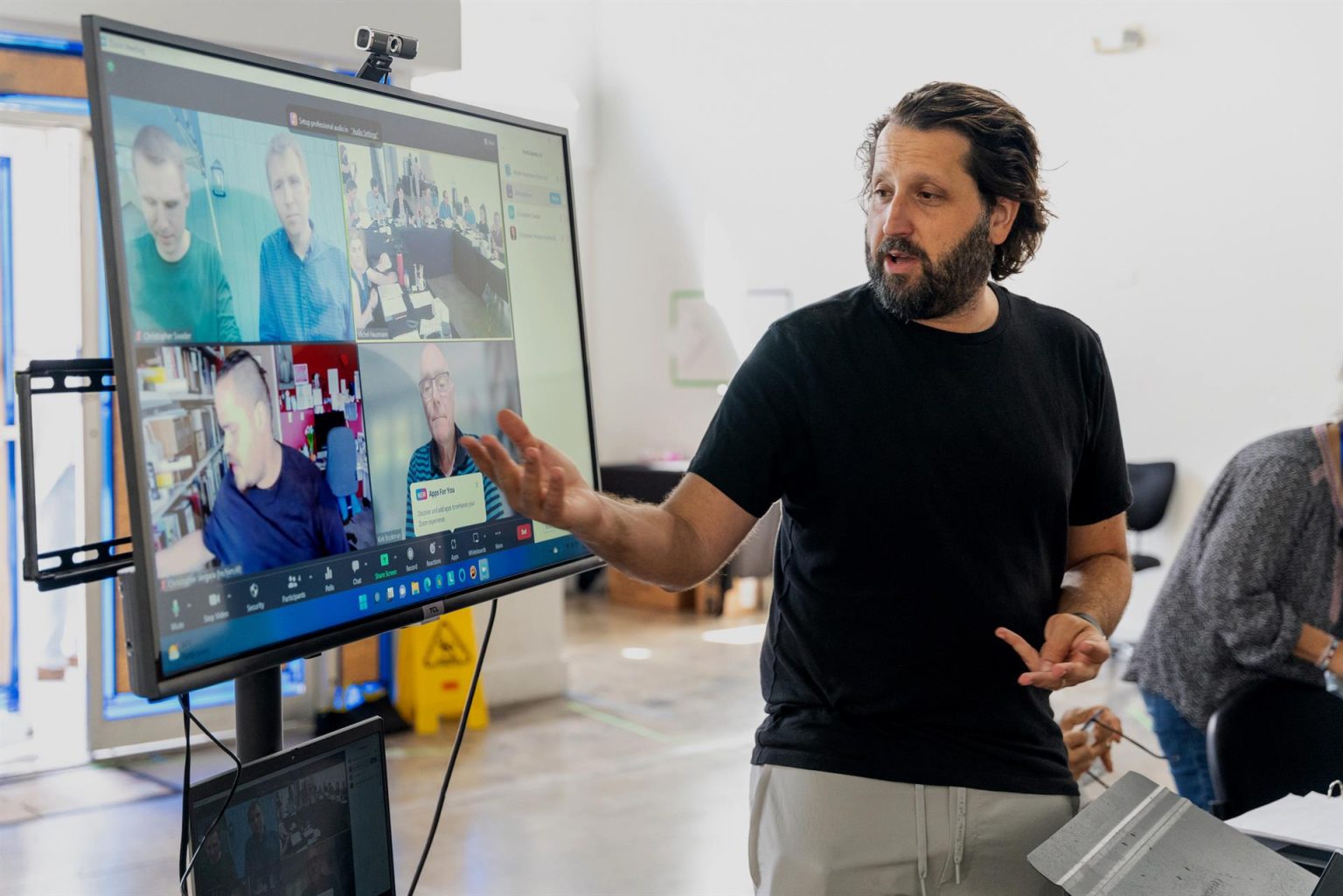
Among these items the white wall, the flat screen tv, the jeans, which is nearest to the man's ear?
the flat screen tv

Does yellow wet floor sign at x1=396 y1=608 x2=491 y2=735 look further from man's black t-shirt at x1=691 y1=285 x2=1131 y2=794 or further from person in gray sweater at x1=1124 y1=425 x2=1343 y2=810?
man's black t-shirt at x1=691 y1=285 x2=1131 y2=794

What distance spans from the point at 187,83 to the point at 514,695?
14.9ft

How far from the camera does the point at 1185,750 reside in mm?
2633

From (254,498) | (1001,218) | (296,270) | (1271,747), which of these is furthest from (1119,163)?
(254,498)

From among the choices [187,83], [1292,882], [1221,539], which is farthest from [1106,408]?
[187,83]

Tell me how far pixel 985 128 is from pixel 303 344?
916mm

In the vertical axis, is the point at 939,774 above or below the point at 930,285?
below

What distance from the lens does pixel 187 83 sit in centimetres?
129

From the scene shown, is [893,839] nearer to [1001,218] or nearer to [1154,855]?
[1154,855]

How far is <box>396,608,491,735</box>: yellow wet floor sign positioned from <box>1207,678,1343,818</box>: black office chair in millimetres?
3272

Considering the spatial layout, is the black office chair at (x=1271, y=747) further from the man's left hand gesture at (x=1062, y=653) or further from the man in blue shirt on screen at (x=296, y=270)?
the man in blue shirt on screen at (x=296, y=270)

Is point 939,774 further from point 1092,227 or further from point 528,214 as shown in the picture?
point 1092,227

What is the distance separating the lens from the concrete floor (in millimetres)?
3738

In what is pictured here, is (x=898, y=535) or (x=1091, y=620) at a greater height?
(x=898, y=535)
